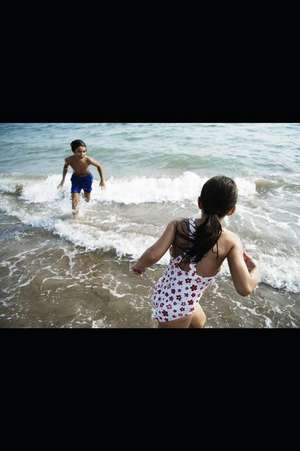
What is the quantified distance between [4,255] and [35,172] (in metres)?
5.87

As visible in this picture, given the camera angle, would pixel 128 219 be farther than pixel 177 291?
Yes

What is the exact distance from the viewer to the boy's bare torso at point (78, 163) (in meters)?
5.80

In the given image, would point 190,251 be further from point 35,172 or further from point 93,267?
point 35,172

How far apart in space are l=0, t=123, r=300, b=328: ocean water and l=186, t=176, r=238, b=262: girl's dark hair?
1797 mm

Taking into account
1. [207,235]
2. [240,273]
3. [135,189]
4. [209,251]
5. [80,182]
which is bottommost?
[135,189]

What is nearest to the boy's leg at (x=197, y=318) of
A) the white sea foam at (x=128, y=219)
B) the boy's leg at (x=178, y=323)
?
the boy's leg at (x=178, y=323)

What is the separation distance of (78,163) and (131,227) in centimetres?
164

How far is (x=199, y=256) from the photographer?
1842mm

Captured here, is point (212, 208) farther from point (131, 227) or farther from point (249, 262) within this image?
point (131, 227)

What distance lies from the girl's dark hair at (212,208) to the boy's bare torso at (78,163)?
4462 mm

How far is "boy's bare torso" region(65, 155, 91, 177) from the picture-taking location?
5801 mm

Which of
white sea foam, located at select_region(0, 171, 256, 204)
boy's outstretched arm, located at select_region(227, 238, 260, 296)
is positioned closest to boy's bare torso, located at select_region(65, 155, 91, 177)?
white sea foam, located at select_region(0, 171, 256, 204)

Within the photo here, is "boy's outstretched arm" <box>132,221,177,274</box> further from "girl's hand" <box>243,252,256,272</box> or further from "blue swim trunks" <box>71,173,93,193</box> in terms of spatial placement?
"blue swim trunks" <box>71,173,93,193</box>

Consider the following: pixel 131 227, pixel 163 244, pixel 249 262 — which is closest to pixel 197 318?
pixel 249 262
